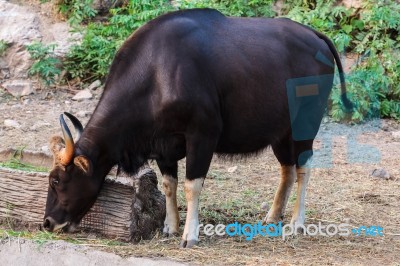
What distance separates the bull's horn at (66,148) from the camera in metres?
5.74

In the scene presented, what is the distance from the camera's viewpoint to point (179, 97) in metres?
5.84

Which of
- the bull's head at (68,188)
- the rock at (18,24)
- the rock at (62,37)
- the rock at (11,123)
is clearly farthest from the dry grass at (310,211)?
the rock at (18,24)

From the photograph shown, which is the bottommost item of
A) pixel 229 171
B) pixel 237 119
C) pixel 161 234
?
pixel 229 171

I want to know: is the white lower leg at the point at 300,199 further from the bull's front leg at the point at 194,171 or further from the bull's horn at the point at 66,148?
the bull's horn at the point at 66,148

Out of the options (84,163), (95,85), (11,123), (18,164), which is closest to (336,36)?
(95,85)

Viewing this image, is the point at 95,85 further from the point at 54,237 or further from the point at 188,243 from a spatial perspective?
the point at 188,243

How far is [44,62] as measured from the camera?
445 inches

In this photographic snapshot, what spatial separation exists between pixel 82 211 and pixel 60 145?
50 centimetres

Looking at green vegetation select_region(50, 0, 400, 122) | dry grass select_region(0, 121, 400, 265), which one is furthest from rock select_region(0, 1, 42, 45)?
dry grass select_region(0, 121, 400, 265)

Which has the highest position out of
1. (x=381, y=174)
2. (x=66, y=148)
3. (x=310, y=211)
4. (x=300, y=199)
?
(x=66, y=148)

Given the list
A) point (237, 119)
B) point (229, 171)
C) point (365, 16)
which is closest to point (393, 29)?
point (365, 16)

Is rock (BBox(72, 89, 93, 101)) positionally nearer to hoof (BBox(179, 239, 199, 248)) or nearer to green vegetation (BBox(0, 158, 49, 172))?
green vegetation (BBox(0, 158, 49, 172))

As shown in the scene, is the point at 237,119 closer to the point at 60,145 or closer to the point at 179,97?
the point at 179,97

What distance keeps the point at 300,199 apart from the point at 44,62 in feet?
18.4
